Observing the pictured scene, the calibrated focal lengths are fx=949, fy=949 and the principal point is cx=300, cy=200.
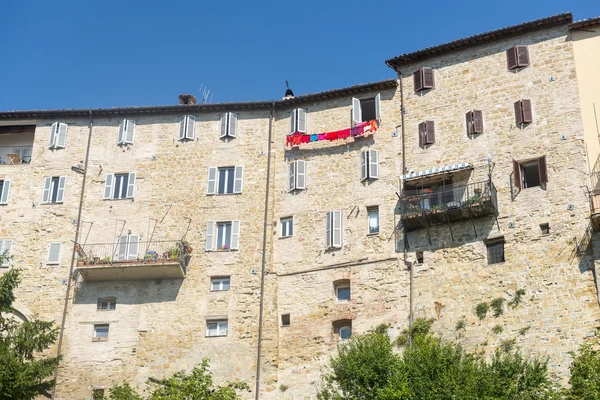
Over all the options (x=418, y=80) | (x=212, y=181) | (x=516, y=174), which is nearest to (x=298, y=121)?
(x=212, y=181)

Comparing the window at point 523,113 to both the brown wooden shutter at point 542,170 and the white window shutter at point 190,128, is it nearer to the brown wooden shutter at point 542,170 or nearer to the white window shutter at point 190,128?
the brown wooden shutter at point 542,170

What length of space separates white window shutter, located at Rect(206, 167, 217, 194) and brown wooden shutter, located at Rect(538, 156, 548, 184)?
1593 cm

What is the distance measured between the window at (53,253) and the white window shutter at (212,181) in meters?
7.93

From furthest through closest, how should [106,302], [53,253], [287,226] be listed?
[53,253]
[287,226]
[106,302]

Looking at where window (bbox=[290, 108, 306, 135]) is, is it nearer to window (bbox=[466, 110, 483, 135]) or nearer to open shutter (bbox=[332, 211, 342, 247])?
open shutter (bbox=[332, 211, 342, 247])

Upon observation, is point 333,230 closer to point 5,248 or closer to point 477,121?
point 477,121

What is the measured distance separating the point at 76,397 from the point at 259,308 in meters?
9.26

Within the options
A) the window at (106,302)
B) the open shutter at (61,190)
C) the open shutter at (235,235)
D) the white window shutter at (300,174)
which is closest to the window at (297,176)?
the white window shutter at (300,174)

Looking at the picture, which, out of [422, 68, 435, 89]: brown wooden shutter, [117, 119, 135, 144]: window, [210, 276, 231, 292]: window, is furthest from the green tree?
[422, 68, 435, 89]: brown wooden shutter

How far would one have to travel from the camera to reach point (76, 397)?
43.3 meters

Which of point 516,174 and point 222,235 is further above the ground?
point 516,174

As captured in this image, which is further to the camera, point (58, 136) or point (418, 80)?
point (58, 136)

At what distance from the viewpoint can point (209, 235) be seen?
152 feet

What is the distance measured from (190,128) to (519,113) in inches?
662
